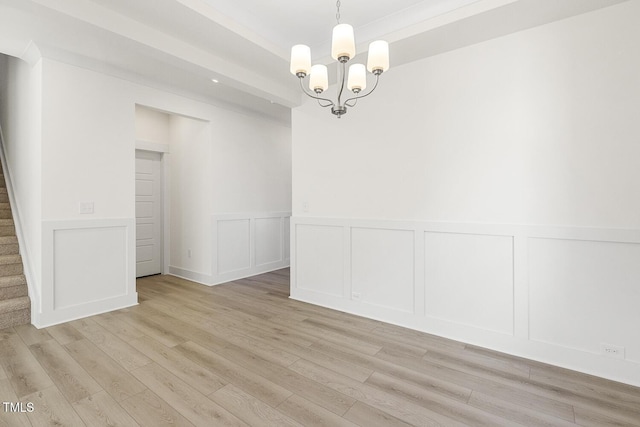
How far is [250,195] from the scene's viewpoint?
206 inches

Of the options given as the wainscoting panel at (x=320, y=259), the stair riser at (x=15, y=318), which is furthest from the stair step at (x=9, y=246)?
the wainscoting panel at (x=320, y=259)

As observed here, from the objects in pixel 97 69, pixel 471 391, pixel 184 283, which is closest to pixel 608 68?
pixel 471 391

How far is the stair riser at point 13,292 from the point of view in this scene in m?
3.14

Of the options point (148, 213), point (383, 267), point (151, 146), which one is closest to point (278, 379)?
point (383, 267)

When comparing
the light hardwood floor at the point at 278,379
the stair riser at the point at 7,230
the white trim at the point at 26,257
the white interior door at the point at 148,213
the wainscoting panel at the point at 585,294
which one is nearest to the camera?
the light hardwood floor at the point at 278,379

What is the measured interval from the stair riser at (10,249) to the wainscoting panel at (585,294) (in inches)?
213

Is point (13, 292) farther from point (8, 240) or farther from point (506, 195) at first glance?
point (506, 195)

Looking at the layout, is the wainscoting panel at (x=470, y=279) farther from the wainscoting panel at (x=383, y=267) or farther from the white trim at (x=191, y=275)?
the white trim at (x=191, y=275)

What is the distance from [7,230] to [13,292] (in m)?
1.02

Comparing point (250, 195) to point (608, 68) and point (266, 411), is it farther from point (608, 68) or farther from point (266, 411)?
point (608, 68)

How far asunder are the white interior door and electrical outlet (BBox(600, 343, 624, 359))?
574 centimetres

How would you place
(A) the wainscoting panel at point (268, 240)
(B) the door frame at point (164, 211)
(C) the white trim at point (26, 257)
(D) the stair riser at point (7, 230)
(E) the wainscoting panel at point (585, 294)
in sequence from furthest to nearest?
1. (A) the wainscoting panel at point (268, 240)
2. (B) the door frame at point (164, 211)
3. (D) the stair riser at point (7, 230)
4. (C) the white trim at point (26, 257)
5. (E) the wainscoting panel at point (585, 294)

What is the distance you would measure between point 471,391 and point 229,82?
3.52 metres

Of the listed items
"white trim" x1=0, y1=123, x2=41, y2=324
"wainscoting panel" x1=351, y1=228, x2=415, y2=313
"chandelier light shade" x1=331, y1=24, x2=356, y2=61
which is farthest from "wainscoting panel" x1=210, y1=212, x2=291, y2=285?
"chandelier light shade" x1=331, y1=24, x2=356, y2=61
